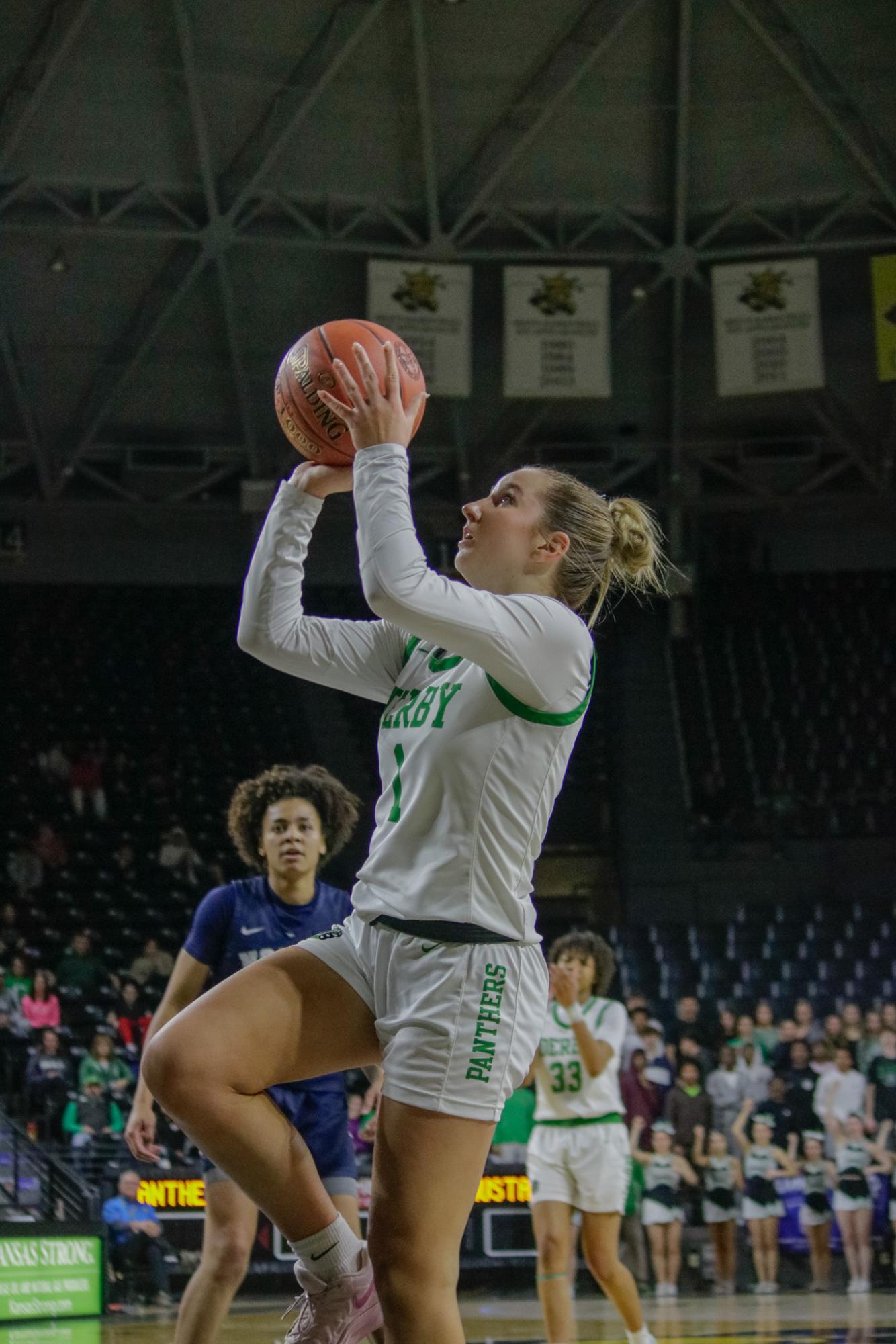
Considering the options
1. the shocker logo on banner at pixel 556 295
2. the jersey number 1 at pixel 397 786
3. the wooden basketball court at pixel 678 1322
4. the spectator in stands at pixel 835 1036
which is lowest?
the wooden basketball court at pixel 678 1322

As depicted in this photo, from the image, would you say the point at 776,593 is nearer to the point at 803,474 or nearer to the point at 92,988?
the point at 803,474

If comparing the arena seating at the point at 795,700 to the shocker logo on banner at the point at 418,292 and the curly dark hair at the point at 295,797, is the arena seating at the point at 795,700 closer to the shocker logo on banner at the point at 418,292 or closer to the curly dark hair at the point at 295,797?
the shocker logo on banner at the point at 418,292

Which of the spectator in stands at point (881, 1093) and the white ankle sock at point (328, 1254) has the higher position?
the white ankle sock at point (328, 1254)

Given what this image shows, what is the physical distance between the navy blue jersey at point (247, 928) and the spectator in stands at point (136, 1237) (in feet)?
19.4

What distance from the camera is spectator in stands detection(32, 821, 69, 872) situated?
739 inches

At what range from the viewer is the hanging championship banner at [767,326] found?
17.2 metres

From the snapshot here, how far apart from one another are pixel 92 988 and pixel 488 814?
1267 cm

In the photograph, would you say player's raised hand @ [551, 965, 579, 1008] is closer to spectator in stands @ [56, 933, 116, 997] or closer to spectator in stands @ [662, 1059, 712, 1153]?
spectator in stands @ [662, 1059, 712, 1153]

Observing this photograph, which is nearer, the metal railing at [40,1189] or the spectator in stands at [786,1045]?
the metal railing at [40,1189]

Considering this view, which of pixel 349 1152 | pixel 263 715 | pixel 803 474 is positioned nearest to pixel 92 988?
pixel 263 715

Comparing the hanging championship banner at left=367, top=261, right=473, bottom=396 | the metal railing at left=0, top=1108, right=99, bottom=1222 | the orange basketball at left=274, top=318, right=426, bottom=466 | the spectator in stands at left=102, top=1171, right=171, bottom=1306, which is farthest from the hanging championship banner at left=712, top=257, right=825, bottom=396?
the orange basketball at left=274, top=318, right=426, bottom=466

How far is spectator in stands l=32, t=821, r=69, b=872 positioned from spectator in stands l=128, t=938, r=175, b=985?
10.3ft

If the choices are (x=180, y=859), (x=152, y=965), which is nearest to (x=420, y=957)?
(x=152, y=965)

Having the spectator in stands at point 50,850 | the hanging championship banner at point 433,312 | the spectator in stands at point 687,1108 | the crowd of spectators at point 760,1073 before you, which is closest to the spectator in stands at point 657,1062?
the crowd of spectators at point 760,1073
